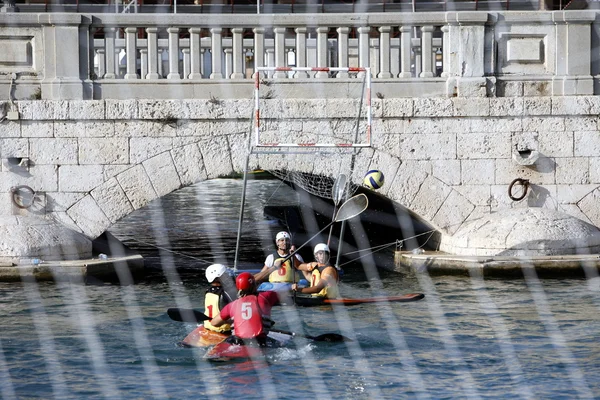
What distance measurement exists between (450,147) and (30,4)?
1267 centimetres

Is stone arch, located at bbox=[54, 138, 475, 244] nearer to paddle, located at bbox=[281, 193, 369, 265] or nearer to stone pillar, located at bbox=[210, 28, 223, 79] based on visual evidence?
paddle, located at bbox=[281, 193, 369, 265]

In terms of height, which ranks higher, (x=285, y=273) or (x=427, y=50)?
(x=427, y=50)

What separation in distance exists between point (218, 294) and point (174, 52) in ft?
14.7

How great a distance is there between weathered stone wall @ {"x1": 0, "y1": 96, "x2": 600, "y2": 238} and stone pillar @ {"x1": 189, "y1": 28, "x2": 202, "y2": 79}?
18.7 inches

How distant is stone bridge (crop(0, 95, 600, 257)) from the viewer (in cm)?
1492

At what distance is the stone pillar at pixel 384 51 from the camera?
15312 mm

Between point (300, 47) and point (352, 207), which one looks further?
point (300, 47)

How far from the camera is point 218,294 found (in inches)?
464

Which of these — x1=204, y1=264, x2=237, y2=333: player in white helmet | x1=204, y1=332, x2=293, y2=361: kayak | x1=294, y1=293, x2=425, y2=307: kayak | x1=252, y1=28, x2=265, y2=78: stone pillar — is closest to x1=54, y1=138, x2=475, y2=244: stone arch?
x1=252, y1=28, x2=265, y2=78: stone pillar

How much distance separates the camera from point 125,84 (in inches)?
597

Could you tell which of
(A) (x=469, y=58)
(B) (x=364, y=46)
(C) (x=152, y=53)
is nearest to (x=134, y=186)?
(C) (x=152, y=53)

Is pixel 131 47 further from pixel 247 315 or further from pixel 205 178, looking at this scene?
pixel 247 315

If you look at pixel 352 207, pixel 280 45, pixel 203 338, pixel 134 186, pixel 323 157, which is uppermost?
pixel 280 45

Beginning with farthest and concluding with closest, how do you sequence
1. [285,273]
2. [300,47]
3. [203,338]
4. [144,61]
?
[144,61] < [300,47] < [285,273] < [203,338]
